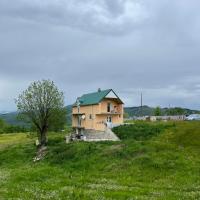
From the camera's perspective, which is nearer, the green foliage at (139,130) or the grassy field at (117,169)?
the grassy field at (117,169)

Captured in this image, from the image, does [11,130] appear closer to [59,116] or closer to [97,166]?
[59,116]

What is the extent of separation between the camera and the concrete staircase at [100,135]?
7932 cm

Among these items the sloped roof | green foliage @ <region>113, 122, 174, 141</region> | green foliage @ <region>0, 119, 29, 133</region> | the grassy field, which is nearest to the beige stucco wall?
the sloped roof

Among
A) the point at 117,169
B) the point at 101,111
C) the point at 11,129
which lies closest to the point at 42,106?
the point at 101,111

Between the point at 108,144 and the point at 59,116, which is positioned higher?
the point at 59,116

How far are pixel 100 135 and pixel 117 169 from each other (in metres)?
35.6

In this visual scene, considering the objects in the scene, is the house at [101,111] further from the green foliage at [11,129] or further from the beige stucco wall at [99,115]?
the green foliage at [11,129]

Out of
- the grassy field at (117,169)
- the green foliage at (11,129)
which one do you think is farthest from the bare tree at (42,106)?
the green foliage at (11,129)

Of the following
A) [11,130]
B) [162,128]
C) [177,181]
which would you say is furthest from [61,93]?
[11,130]

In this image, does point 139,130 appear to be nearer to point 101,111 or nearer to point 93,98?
point 101,111

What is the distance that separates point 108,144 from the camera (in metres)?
64.8

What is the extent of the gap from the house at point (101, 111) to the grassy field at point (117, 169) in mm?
5401

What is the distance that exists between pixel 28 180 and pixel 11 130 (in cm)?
15304

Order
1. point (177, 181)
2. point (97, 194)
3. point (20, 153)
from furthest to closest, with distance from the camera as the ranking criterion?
point (20, 153) → point (177, 181) → point (97, 194)
